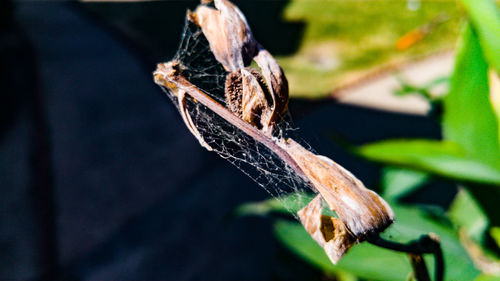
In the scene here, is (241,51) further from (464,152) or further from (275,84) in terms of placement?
(464,152)

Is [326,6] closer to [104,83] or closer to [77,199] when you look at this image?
[104,83]

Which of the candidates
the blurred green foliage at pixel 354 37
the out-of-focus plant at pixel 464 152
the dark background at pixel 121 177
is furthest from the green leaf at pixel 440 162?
the blurred green foliage at pixel 354 37

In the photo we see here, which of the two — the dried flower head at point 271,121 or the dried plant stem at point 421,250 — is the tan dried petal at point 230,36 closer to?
the dried flower head at point 271,121

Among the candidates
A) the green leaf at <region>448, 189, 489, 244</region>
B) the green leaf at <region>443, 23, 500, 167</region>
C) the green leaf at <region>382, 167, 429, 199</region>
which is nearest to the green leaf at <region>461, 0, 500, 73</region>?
the green leaf at <region>443, 23, 500, 167</region>

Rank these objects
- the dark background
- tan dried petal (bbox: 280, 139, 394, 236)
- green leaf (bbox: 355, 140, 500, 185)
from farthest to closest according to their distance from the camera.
A: the dark background < green leaf (bbox: 355, 140, 500, 185) < tan dried petal (bbox: 280, 139, 394, 236)

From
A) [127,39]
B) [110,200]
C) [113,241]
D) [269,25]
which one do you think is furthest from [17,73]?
[269,25]

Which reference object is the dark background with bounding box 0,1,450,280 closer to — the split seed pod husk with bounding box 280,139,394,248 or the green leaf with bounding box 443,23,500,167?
the green leaf with bounding box 443,23,500,167
